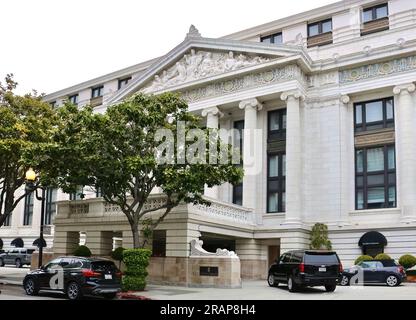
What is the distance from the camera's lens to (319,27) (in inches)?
1735

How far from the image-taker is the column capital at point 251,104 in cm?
3844

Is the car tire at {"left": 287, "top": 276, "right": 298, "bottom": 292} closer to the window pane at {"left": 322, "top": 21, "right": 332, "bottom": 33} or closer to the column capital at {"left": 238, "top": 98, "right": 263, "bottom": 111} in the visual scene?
the column capital at {"left": 238, "top": 98, "right": 263, "bottom": 111}

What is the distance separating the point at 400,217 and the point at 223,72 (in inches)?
634

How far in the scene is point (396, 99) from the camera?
35.7 meters

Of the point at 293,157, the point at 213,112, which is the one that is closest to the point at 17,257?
the point at 213,112

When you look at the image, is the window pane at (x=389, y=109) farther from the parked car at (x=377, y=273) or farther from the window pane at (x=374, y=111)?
the parked car at (x=377, y=273)

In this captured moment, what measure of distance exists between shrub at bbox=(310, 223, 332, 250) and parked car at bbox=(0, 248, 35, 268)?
1005 inches

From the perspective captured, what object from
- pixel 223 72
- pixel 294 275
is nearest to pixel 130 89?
pixel 223 72

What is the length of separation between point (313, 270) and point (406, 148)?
1550cm

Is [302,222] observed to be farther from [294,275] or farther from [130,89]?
[130,89]

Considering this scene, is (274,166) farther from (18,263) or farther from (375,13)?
(18,263)

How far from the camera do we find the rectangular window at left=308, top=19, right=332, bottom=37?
4353 cm

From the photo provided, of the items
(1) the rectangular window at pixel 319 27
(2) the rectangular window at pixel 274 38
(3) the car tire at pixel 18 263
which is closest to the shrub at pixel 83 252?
(3) the car tire at pixel 18 263

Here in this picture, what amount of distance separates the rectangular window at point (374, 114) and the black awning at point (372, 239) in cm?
749
